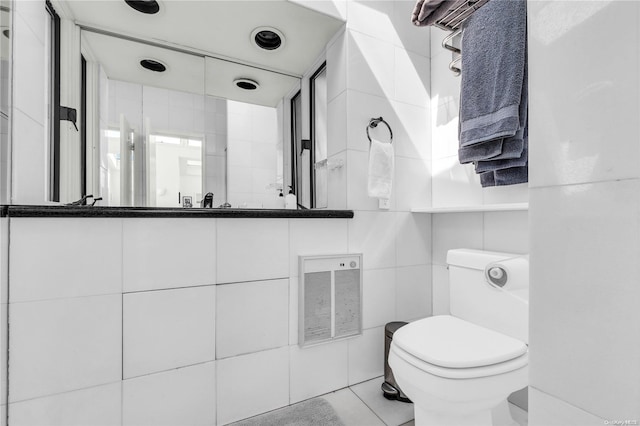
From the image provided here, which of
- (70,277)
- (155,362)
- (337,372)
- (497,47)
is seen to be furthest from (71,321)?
(497,47)

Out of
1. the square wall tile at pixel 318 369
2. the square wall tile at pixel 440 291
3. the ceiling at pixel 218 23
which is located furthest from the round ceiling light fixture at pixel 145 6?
the square wall tile at pixel 440 291

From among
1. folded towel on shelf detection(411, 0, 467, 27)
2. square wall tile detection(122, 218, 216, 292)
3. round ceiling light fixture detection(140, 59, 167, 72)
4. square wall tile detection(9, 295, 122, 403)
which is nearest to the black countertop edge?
square wall tile detection(122, 218, 216, 292)

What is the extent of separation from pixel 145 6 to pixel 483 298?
84.3 inches

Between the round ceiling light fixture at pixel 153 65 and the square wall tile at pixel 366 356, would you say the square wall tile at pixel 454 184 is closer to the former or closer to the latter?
the square wall tile at pixel 366 356

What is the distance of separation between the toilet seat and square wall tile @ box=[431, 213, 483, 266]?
54 cm

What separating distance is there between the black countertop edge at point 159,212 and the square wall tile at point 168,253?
0.10 ft

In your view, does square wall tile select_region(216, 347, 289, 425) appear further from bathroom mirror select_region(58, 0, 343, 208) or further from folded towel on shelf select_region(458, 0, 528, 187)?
folded towel on shelf select_region(458, 0, 528, 187)

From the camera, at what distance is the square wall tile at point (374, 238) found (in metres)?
1.51

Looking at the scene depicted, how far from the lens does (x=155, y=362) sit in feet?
3.55

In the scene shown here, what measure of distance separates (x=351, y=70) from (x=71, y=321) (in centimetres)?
161

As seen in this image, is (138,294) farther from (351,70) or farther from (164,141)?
(351,70)

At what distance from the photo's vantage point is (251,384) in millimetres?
1238

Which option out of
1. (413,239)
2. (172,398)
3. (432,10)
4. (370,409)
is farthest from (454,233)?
(172,398)

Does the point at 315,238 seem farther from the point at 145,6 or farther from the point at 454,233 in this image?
the point at 145,6
